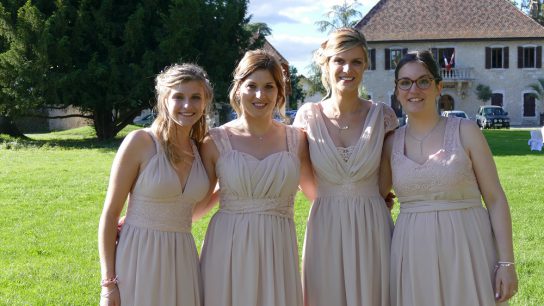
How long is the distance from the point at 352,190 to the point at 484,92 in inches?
1915

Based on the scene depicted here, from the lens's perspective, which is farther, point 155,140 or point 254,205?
point 254,205

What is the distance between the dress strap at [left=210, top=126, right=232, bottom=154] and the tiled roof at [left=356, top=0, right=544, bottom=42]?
45.6 meters

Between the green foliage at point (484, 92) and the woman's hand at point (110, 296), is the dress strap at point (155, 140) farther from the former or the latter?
the green foliage at point (484, 92)

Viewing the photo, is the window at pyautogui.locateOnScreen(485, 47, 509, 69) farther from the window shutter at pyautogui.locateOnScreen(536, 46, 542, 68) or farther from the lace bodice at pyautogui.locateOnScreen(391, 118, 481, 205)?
Result: the lace bodice at pyautogui.locateOnScreen(391, 118, 481, 205)

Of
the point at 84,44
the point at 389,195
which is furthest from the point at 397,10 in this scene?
the point at 389,195

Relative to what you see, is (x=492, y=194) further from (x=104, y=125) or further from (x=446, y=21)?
(x=446, y=21)

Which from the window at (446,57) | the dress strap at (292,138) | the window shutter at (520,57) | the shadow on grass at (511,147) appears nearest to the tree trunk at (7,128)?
the shadow on grass at (511,147)

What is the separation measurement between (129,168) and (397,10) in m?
48.8

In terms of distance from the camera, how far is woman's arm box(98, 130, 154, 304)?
411 centimetres

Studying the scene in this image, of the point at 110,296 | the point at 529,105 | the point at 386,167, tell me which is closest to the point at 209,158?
the point at 110,296

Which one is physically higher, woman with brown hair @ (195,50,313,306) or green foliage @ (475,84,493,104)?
green foliage @ (475,84,493,104)

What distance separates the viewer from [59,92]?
1031 inches

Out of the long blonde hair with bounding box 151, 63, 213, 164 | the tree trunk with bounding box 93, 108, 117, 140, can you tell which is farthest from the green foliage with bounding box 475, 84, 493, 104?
the long blonde hair with bounding box 151, 63, 213, 164

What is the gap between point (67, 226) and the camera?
1050 centimetres
